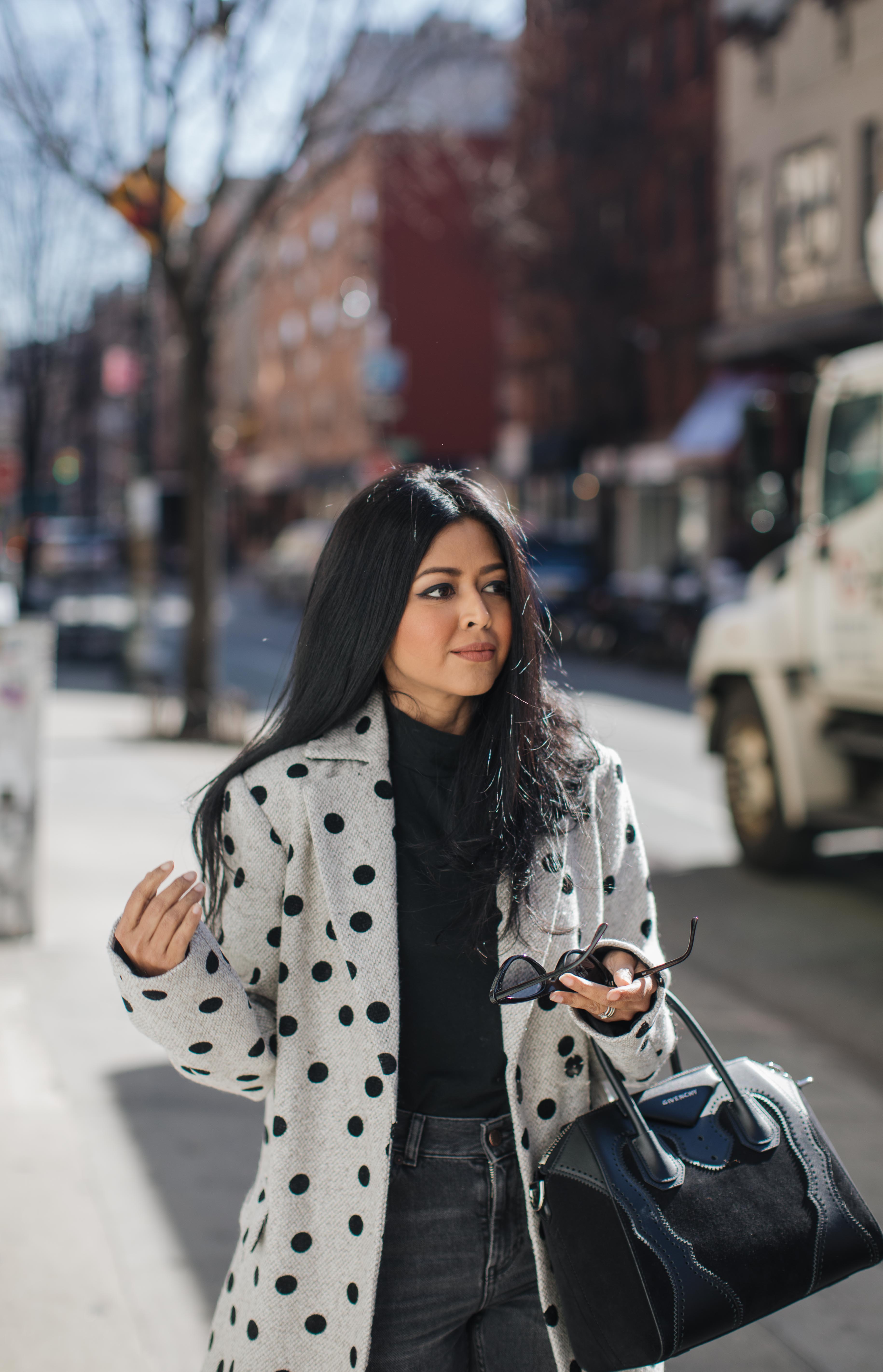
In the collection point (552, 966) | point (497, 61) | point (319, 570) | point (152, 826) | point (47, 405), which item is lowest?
point (152, 826)

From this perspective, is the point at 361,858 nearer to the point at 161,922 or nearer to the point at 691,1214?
the point at 161,922

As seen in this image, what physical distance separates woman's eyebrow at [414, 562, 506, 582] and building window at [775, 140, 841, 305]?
75.7 feet

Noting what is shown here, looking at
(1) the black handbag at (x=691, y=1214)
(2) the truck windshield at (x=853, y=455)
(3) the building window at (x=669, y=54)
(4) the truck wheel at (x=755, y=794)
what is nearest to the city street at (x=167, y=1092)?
(4) the truck wheel at (x=755, y=794)

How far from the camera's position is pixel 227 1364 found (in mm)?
2027

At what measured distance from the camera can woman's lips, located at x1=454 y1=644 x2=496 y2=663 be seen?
210 cm

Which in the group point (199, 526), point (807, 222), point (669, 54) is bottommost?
point (199, 526)

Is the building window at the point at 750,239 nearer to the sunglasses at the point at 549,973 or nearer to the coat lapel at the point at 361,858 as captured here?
the coat lapel at the point at 361,858

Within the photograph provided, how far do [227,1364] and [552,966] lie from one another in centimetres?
69

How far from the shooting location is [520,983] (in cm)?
188

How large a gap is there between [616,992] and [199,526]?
38.9ft

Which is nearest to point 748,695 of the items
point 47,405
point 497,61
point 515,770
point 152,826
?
point 152,826

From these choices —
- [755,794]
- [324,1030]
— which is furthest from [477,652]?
[755,794]

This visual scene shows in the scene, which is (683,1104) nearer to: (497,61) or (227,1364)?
(227,1364)

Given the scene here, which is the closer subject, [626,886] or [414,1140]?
[414,1140]
